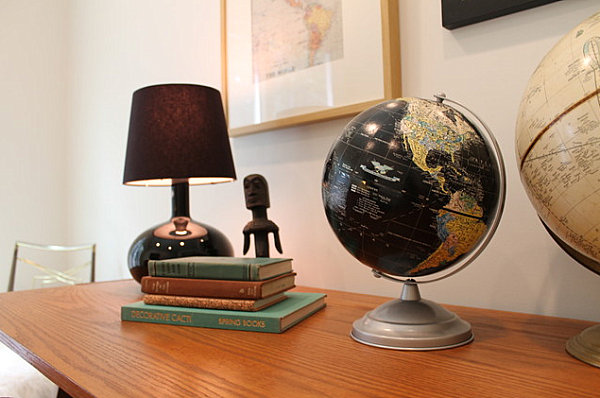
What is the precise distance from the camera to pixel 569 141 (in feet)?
1.73

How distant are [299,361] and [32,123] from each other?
8.21ft

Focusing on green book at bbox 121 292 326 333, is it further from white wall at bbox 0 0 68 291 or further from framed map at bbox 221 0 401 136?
white wall at bbox 0 0 68 291

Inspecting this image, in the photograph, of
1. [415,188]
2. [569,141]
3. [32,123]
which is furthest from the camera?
[32,123]

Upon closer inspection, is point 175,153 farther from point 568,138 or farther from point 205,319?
point 568,138

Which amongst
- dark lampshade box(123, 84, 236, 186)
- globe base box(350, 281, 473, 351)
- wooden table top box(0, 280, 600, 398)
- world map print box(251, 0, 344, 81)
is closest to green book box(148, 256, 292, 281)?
wooden table top box(0, 280, 600, 398)

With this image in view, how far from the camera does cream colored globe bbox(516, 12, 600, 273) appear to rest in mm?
511

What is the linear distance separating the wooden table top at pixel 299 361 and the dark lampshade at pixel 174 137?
451 millimetres

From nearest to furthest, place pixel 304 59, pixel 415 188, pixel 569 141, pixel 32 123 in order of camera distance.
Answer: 1. pixel 569 141
2. pixel 415 188
3. pixel 304 59
4. pixel 32 123

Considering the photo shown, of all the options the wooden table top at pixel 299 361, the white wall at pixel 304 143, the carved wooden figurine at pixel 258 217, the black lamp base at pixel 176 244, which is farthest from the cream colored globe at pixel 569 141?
the black lamp base at pixel 176 244

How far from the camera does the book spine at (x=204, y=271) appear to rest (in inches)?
33.2

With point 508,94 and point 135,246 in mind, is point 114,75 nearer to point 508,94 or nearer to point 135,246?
point 135,246

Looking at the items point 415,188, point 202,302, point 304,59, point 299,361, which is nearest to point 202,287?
point 202,302

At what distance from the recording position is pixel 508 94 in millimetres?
947

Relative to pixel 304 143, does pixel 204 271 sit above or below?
below
